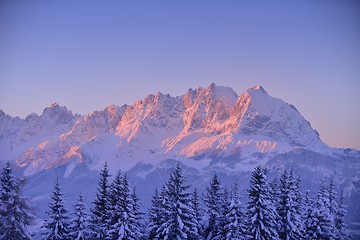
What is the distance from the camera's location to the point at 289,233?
46.9 meters

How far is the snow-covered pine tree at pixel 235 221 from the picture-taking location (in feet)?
143

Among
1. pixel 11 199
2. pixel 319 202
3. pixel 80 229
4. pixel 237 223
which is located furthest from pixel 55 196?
pixel 319 202

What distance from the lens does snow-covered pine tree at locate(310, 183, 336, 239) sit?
4791 centimetres

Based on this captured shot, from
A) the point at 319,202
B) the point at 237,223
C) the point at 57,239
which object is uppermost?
the point at 319,202

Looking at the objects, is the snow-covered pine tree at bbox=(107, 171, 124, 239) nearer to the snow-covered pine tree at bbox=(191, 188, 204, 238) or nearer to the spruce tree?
the spruce tree

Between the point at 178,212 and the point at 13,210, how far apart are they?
14.9 m

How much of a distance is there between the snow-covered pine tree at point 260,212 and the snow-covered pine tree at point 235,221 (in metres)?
0.77

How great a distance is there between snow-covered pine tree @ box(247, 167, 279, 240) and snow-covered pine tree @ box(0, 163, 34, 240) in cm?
1984

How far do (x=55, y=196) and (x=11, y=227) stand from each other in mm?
7761

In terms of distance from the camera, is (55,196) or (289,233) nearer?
(55,196)

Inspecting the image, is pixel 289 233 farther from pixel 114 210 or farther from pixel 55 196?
pixel 55 196

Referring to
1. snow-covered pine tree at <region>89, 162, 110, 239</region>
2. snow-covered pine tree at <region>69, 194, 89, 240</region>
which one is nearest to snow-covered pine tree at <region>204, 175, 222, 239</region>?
snow-covered pine tree at <region>89, 162, 110, 239</region>

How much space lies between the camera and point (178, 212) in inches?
1708

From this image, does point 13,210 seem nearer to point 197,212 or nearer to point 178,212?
point 178,212
